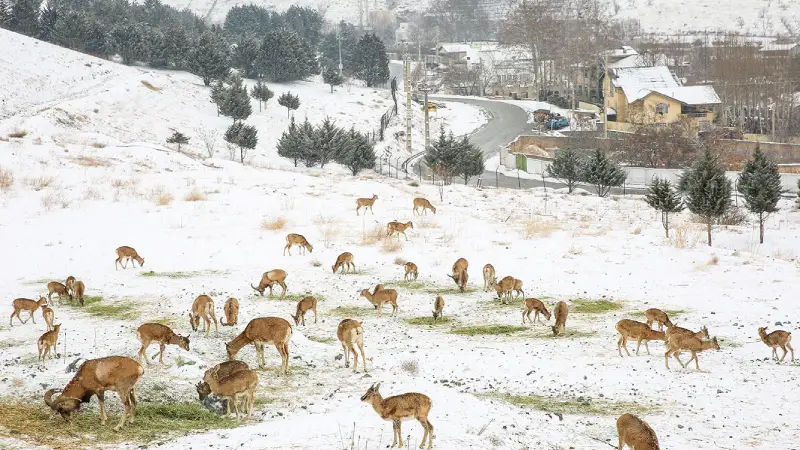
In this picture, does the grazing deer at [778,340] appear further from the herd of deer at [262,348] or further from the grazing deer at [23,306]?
the grazing deer at [23,306]

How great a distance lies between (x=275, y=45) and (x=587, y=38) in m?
51.3

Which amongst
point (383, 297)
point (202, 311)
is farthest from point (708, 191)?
point (202, 311)

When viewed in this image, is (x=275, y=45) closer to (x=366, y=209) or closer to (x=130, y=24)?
(x=130, y=24)

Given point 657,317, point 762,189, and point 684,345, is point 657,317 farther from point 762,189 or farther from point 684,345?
point 762,189

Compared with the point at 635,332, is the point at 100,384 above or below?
above

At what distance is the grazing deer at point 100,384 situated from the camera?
30.1 feet

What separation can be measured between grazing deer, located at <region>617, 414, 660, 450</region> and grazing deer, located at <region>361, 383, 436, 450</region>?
228cm

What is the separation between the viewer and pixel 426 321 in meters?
16.9

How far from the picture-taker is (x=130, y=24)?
3430 inches

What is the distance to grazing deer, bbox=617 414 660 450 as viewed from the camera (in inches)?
349

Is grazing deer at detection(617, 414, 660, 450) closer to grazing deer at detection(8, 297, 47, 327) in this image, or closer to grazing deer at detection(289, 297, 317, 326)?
grazing deer at detection(289, 297, 317, 326)

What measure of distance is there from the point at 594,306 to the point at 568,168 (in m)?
32.5

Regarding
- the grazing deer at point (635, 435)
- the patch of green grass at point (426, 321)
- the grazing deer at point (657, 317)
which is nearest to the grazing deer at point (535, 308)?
the patch of green grass at point (426, 321)

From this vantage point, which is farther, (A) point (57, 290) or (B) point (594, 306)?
(B) point (594, 306)
